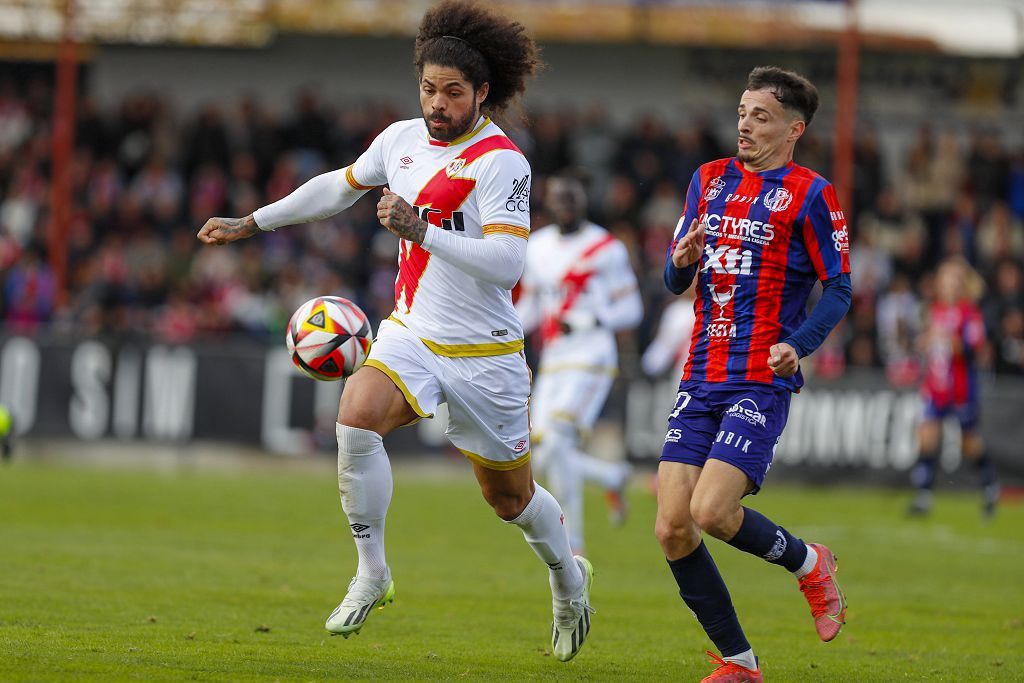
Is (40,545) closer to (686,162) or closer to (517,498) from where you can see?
(517,498)

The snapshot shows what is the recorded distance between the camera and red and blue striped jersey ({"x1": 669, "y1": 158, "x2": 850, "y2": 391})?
6770 millimetres

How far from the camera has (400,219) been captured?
20.5 feet

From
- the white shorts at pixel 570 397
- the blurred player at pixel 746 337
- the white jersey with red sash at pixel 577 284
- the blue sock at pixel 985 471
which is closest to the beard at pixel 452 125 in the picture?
the blurred player at pixel 746 337

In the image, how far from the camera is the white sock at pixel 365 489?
21.5 ft

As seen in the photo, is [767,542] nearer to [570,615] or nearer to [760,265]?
[570,615]

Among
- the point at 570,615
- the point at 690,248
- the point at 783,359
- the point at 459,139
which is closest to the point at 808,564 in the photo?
the point at 783,359

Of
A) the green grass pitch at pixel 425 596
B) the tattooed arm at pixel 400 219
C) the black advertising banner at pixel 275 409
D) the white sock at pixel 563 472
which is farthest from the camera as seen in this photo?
the black advertising banner at pixel 275 409

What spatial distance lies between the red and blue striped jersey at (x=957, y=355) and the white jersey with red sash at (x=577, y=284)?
611 centimetres

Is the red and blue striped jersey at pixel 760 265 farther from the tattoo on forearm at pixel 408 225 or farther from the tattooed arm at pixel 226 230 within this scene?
the tattooed arm at pixel 226 230

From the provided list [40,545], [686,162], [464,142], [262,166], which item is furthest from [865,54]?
[464,142]

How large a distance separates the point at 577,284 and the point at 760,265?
5.43 meters

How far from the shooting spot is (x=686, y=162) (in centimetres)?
2472

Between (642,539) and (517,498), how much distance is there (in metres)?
6.70

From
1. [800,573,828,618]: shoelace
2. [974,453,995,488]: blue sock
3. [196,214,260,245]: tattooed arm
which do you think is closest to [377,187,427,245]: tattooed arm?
[196,214,260,245]: tattooed arm
